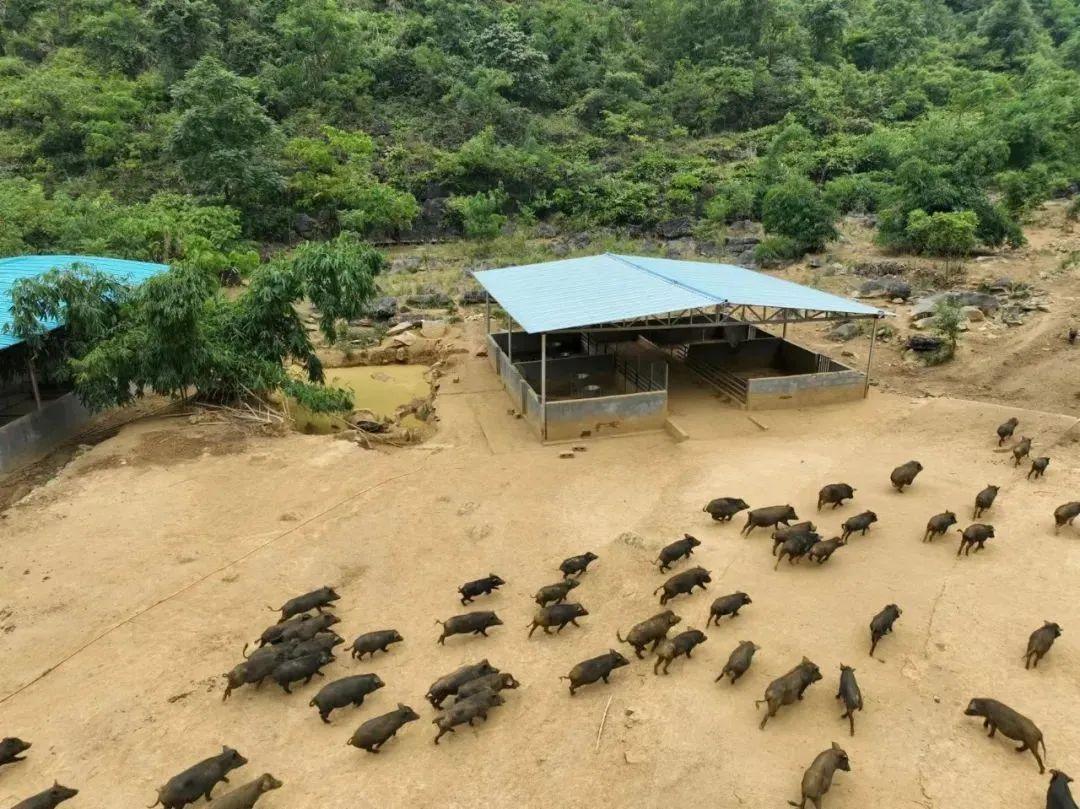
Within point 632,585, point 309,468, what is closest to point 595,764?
point 632,585

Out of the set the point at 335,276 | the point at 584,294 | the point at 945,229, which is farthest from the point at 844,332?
the point at 335,276

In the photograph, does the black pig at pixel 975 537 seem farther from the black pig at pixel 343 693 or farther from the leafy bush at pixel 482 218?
the leafy bush at pixel 482 218

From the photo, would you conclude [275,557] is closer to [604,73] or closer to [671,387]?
[671,387]

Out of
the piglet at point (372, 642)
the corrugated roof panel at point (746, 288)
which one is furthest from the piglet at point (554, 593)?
the corrugated roof panel at point (746, 288)

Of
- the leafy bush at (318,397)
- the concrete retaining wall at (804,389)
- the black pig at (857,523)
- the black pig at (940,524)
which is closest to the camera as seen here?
the black pig at (940,524)

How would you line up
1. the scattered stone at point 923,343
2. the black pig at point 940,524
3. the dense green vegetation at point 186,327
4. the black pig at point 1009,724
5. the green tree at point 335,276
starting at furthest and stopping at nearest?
the scattered stone at point 923,343
the green tree at point 335,276
the dense green vegetation at point 186,327
the black pig at point 940,524
the black pig at point 1009,724

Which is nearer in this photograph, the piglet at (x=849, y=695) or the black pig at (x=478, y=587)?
the piglet at (x=849, y=695)

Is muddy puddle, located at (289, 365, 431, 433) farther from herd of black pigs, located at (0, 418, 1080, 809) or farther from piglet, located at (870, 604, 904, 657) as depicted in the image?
piglet, located at (870, 604, 904, 657)
